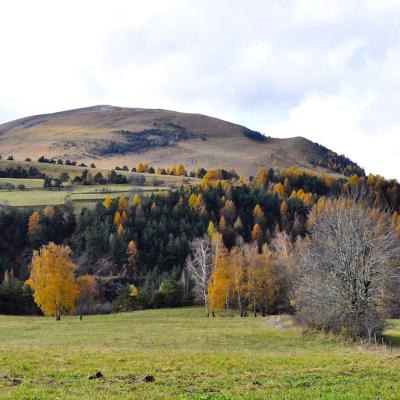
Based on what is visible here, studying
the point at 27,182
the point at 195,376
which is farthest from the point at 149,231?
the point at 195,376

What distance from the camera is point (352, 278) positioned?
3588cm

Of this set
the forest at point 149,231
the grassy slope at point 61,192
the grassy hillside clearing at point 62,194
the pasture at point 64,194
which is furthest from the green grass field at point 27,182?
the forest at point 149,231

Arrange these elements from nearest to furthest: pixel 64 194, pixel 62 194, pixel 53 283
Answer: pixel 53 283 → pixel 62 194 → pixel 64 194

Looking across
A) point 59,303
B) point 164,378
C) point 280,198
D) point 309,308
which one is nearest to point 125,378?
point 164,378

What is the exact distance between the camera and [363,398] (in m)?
13.3

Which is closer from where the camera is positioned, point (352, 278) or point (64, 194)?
point (352, 278)

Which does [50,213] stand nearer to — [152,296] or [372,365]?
[152,296]

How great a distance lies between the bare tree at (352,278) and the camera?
3512cm

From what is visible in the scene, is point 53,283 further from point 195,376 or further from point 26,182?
point 26,182

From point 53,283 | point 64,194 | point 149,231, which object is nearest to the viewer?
point 53,283

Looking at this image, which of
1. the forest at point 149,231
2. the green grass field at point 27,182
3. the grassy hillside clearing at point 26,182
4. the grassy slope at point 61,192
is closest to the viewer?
the forest at point 149,231

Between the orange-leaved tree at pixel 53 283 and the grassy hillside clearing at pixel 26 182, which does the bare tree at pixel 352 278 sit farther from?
the grassy hillside clearing at pixel 26 182

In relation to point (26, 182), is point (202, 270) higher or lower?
lower

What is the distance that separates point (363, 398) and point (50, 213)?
4724 inches
